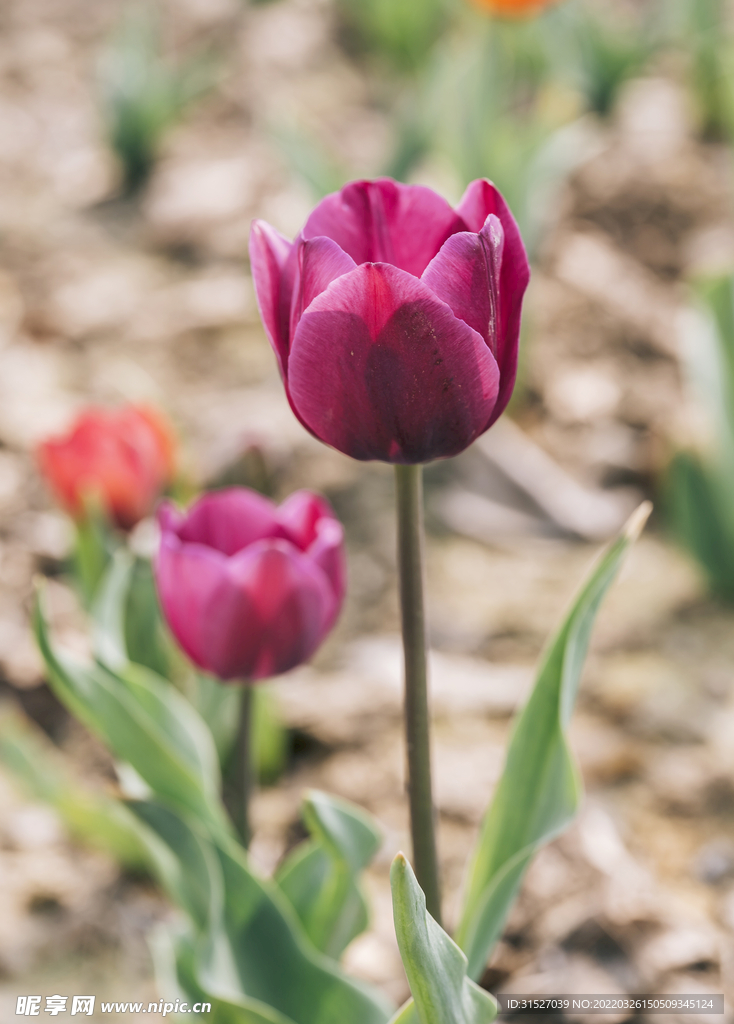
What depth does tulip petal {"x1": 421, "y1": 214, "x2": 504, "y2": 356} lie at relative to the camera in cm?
51

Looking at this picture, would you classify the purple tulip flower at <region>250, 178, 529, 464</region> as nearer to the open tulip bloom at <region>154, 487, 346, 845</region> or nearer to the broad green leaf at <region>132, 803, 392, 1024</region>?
the open tulip bloom at <region>154, 487, 346, 845</region>

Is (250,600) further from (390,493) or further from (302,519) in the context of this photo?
(390,493)

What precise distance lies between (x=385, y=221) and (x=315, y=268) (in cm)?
9

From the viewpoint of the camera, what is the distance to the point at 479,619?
60.7 inches

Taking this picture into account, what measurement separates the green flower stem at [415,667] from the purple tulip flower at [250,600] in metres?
0.15

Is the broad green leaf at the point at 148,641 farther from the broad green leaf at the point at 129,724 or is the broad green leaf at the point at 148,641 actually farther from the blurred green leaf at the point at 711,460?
the blurred green leaf at the point at 711,460

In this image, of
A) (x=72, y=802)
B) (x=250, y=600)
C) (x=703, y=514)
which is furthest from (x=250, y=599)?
(x=703, y=514)

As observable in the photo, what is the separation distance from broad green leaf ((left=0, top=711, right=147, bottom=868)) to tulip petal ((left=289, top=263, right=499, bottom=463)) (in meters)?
0.62

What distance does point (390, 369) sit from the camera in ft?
1.74

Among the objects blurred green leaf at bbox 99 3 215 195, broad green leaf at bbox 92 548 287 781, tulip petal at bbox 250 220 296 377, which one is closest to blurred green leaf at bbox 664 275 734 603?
broad green leaf at bbox 92 548 287 781

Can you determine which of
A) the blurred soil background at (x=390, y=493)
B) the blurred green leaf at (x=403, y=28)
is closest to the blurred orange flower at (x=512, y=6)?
the blurred soil background at (x=390, y=493)

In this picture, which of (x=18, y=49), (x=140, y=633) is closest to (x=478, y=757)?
(x=140, y=633)

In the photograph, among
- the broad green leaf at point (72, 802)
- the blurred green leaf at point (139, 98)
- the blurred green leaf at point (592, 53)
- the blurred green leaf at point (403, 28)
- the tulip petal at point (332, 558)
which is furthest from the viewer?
the blurred green leaf at point (403, 28)

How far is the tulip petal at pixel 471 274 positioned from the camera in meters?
0.51
